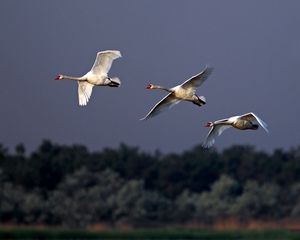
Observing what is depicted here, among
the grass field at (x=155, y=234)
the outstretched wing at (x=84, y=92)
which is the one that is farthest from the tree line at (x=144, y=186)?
the outstretched wing at (x=84, y=92)

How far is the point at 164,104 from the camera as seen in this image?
2164cm

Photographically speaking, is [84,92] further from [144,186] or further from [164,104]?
[144,186]

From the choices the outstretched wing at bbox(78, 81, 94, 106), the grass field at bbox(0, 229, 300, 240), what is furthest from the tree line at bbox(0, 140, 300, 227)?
the outstretched wing at bbox(78, 81, 94, 106)

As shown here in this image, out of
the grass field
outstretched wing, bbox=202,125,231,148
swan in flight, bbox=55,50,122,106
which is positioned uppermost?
swan in flight, bbox=55,50,122,106

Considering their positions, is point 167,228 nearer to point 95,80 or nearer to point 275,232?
point 275,232

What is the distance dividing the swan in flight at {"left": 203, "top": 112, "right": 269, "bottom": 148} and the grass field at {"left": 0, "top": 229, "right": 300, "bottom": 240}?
71.2 ft

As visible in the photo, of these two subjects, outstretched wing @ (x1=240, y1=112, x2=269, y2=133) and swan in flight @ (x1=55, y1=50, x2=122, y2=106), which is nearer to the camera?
outstretched wing @ (x1=240, y1=112, x2=269, y2=133)

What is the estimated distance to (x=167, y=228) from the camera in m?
50.6

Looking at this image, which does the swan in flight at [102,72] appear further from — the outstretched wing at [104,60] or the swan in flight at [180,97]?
the swan in flight at [180,97]

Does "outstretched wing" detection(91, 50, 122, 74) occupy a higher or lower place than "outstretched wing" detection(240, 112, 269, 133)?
higher

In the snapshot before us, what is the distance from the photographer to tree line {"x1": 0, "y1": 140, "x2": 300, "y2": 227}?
53.6 metres

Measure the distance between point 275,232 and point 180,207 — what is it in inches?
429

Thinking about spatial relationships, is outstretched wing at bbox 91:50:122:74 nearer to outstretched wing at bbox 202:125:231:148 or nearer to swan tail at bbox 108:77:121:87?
swan tail at bbox 108:77:121:87

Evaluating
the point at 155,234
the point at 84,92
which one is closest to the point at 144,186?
the point at 155,234
